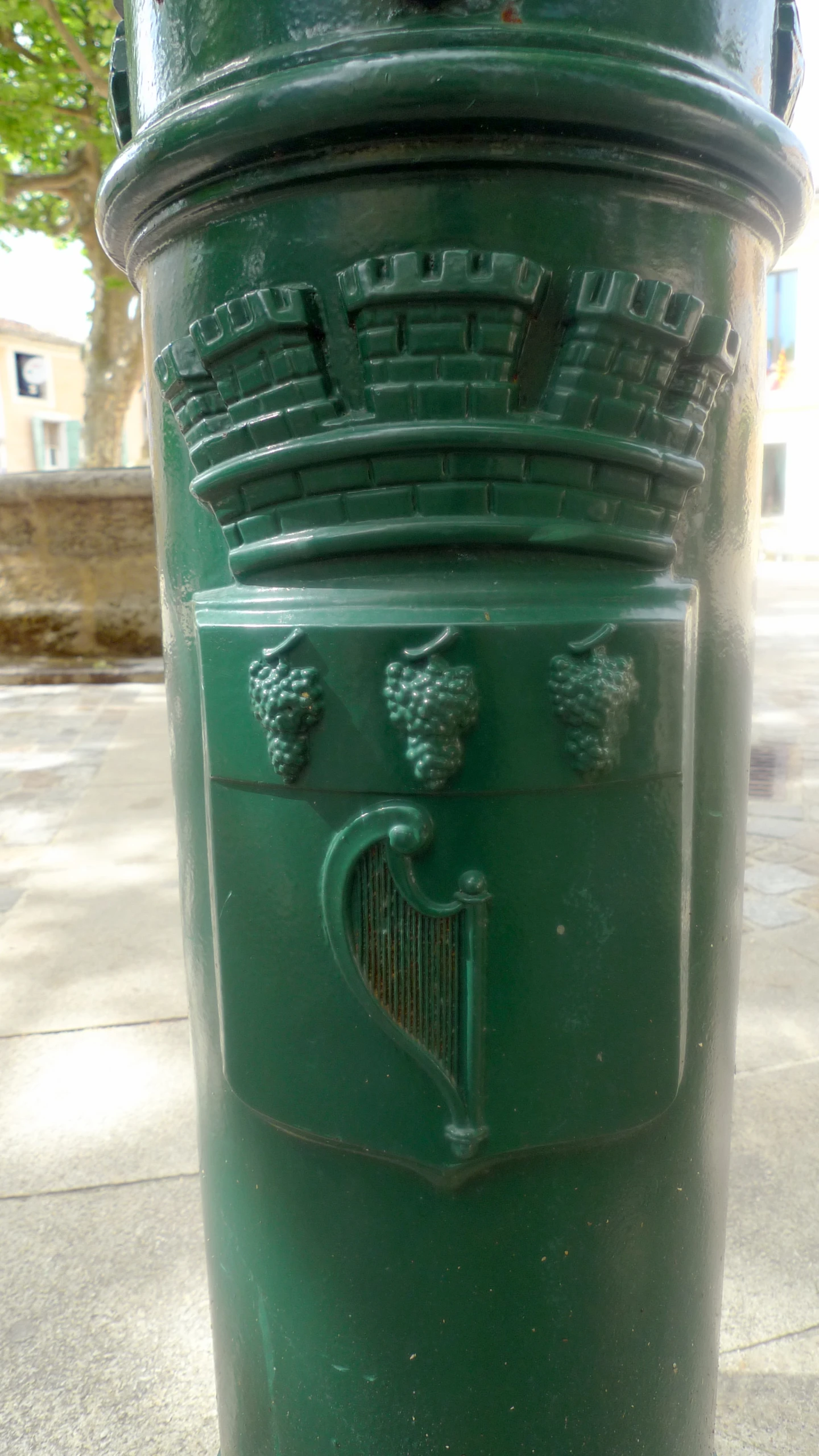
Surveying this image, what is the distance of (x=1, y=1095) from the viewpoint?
7.42ft

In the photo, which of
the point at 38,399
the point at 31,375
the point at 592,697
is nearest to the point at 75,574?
the point at 592,697

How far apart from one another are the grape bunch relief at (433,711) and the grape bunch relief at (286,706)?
63 mm

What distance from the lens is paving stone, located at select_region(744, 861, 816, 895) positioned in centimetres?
343

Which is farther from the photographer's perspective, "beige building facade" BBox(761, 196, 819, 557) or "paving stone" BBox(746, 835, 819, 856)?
"beige building facade" BBox(761, 196, 819, 557)

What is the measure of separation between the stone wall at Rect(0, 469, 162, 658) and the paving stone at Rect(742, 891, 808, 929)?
5503 mm

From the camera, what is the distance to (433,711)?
2.69ft

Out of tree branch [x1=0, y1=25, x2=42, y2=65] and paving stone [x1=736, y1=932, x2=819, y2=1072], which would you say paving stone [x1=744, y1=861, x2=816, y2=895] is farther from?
tree branch [x1=0, y1=25, x2=42, y2=65]

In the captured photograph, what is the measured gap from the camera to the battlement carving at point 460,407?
2.65ft

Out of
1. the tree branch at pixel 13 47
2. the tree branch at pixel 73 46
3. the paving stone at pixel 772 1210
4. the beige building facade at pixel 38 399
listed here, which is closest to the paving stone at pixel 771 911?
the paving stone at pixel 772 1210

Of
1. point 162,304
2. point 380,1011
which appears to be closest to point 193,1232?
point 380,1011

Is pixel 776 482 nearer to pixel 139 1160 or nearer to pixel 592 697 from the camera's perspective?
pixel 139 1160

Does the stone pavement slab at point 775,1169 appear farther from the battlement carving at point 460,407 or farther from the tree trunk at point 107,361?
the tree trunk at point 107,361

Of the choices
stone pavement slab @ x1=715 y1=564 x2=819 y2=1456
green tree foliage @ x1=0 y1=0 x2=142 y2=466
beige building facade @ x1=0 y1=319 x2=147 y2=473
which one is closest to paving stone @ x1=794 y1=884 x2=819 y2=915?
stone pavement slab @ x1=715 y1=564 x2=819 y2=1456

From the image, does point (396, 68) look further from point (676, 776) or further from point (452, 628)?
point (676, 776)
